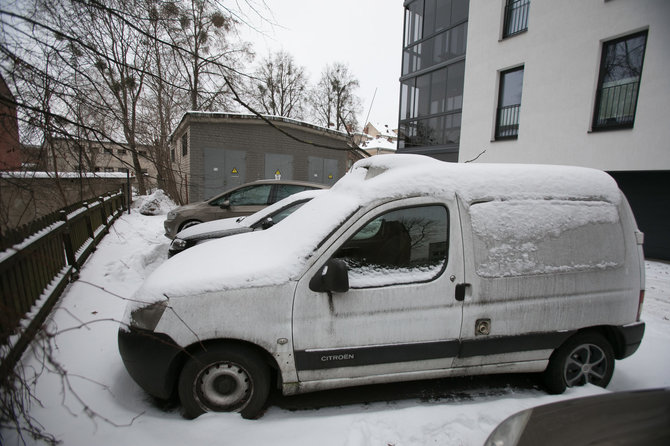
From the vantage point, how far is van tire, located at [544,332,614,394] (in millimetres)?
2770

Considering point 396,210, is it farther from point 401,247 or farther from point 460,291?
point 460,291

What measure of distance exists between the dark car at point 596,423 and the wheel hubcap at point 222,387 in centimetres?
159

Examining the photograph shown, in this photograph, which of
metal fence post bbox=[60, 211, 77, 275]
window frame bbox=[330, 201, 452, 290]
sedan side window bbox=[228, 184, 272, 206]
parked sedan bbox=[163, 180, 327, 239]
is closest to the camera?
window frame bbox=[330, 201, 452, 290]

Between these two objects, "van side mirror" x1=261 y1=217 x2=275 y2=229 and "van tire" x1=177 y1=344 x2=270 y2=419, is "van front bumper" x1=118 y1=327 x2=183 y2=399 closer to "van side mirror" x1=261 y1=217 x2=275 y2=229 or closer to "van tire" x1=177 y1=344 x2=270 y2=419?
"van tire" x1=177 y1=344 x2=270 y2=419

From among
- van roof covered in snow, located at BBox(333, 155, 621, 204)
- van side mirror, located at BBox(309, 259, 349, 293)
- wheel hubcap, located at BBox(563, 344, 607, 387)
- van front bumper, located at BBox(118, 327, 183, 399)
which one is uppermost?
van roof covered in snow, located at BBox(333, 155, 621, 204)

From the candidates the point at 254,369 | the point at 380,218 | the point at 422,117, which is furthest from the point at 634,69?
the point at 254,369

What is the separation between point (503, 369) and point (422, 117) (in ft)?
48.4

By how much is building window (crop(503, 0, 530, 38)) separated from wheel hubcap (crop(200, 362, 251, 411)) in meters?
12.8

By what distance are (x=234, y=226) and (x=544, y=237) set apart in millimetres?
4202

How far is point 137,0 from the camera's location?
291 cm

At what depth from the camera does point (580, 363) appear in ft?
9.29

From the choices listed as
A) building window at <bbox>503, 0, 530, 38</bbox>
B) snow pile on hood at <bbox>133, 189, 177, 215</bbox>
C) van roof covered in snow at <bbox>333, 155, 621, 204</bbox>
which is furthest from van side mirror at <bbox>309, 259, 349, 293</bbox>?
snow pile on hood at <bbox>133, 189, 177, 215</bbox>

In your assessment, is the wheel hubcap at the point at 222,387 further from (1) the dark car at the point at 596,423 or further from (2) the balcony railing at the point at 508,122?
(2) the balcony railing at the point at 508,122

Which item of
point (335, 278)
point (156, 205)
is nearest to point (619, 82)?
point (335, 278)
